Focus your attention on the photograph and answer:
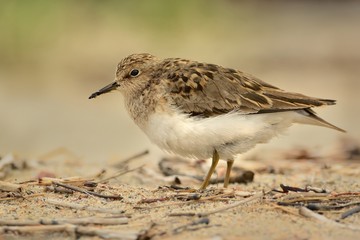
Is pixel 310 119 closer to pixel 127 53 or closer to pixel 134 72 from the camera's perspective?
pixel 134 72

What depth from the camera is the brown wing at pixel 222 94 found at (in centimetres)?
661

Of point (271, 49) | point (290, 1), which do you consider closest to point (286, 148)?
point (271, 49)

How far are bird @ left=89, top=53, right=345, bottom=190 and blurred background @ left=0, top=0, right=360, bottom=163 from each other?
142 inches

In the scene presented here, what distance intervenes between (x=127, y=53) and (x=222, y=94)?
9395 mm

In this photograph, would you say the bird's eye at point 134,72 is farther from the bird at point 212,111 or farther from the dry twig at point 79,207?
the dry twig at point 79,207

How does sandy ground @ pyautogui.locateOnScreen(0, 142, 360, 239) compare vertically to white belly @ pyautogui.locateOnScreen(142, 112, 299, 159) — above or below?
below

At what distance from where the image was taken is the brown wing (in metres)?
6.61

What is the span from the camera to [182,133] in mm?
6414

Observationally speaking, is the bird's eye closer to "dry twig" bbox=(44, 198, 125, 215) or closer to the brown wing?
the brown wing

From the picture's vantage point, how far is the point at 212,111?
6.59 metres

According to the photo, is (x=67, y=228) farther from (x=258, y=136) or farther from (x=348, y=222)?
(x=258, y=136)

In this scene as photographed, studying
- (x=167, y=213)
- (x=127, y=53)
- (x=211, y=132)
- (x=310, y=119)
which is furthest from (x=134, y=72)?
(x=127, y=53)

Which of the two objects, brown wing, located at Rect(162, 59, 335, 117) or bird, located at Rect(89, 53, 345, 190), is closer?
bird, located at Rect(89, 53, 345, 190)

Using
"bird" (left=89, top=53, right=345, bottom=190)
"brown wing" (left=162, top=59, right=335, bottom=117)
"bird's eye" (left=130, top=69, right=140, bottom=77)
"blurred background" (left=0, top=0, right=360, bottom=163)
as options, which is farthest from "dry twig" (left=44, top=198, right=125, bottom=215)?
"blurred background" (left=0, top=0, right=360, bottom=163)
